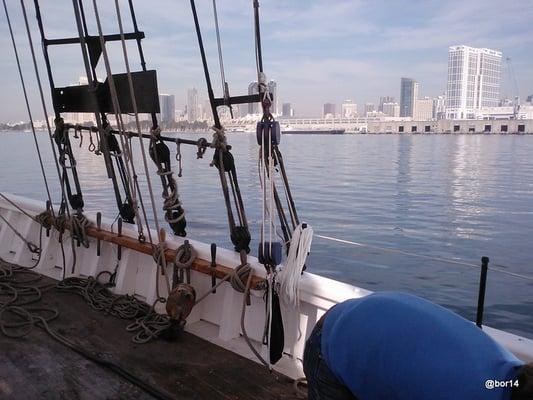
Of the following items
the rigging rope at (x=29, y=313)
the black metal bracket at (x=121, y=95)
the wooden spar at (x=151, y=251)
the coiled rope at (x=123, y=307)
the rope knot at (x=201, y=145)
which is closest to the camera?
the rigging rope at (x=29, y=313)

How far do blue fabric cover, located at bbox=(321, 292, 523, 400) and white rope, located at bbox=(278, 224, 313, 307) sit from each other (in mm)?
1442

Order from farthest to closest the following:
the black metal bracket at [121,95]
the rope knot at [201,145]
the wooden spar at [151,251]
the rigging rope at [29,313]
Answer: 1. the black metal bracket at [121,95]
2. the rope knot at [201,145]
3. the wooden spar at [151,251]
4. the rigging rope at [29,313]

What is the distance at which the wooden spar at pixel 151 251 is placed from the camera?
3469 millimetres

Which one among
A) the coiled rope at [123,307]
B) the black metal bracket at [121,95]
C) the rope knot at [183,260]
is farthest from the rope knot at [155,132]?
the coiled rope at [123,307]

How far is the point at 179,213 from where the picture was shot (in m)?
4.55

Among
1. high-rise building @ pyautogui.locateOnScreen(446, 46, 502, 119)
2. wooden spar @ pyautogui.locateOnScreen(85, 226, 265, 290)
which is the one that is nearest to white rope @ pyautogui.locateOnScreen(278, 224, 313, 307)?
wooden spar @ pyautogui.locateOnScreen(85, 226, 265, 290)

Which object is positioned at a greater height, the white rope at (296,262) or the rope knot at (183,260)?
the white rope at (296,262)

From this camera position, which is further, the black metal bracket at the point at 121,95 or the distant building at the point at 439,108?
the distant building at the point at 439,108

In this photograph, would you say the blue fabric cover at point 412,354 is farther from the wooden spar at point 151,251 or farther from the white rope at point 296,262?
the wooden spar at point 151,251

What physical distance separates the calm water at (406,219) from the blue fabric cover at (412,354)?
6.10 meters

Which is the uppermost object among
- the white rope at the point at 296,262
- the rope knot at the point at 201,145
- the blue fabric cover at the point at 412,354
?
the rope knot at the point at 201,145

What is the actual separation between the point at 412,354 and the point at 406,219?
1403 cm

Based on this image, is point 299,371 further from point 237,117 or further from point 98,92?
point 98,92

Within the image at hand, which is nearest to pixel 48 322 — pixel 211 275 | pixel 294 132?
pixel 211 275
